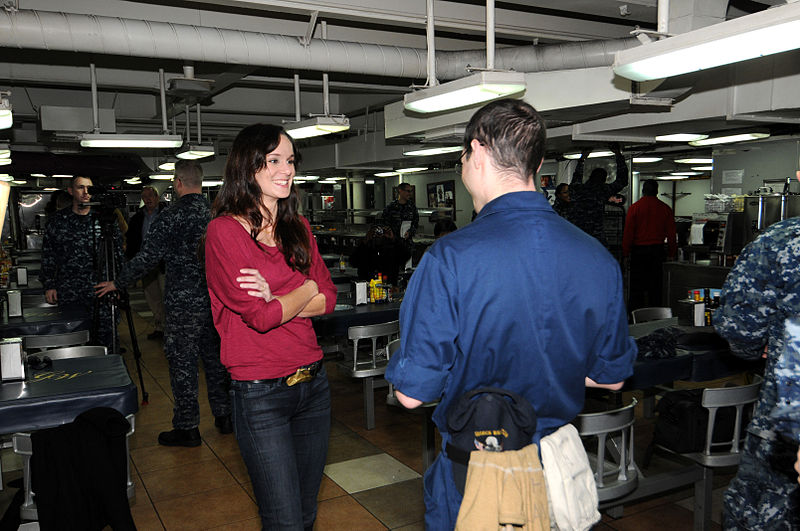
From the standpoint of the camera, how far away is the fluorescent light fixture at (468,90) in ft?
11.1

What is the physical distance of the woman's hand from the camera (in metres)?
1.85

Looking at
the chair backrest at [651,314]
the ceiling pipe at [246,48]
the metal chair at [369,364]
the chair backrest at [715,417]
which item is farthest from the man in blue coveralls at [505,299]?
the chair backrest at [651,314]

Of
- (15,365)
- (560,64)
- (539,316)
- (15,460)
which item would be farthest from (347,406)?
(539,316)

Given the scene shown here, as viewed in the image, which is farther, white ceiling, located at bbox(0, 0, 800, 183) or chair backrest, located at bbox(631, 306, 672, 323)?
chair backrest, located at bbox(631, 306, 672, 323)

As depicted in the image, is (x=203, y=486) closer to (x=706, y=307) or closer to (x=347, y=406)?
(x=347, y=406)

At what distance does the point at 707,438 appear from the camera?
276cm

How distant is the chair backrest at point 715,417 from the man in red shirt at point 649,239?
611 centimetres

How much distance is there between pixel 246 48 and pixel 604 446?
3569mm

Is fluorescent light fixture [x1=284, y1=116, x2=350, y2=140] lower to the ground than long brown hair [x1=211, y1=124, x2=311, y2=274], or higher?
higher

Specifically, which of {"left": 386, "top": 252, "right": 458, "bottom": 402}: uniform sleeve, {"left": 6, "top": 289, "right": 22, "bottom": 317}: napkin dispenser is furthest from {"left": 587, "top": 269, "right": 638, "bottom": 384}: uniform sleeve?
{"left": 6, "top": 289, "right": 22, "bottom": 317}: napkin dispenser

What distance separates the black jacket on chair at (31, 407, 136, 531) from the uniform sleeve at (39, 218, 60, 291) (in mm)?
3607

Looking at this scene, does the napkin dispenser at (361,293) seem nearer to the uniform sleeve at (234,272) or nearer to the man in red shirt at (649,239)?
the uniform sleeve at (234,272)

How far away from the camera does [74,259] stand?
16.6 feet

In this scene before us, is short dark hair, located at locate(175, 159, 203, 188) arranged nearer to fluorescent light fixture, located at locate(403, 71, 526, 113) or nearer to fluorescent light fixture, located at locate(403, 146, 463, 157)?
fluorescent light fixture, located at locate(403, 71, 526, 113)
